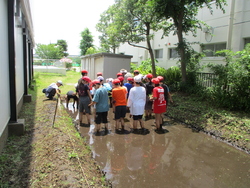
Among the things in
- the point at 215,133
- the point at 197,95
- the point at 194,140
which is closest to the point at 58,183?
the point at 194,140

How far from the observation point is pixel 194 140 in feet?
18.4

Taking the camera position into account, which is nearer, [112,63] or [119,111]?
[119,111]

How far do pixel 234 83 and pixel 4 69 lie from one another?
747 centimetres

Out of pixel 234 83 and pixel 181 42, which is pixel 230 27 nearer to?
pixel 181 42

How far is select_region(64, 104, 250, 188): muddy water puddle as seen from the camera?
3592 millimetres

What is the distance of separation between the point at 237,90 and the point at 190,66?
10.7 ft

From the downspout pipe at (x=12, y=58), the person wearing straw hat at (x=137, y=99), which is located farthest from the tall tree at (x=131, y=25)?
the downspout pipe at (x=12, y=58)

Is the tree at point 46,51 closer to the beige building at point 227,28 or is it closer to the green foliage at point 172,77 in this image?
the beige building at point 227,28

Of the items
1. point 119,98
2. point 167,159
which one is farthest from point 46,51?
point 167,159

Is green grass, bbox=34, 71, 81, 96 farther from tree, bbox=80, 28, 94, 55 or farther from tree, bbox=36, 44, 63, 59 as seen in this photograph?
tree, bbox=80, 28, 94, 55

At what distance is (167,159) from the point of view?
4441mm

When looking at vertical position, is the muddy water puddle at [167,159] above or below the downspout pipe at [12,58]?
below

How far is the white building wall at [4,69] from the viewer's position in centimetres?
402

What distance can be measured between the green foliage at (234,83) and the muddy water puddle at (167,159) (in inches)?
95.8
